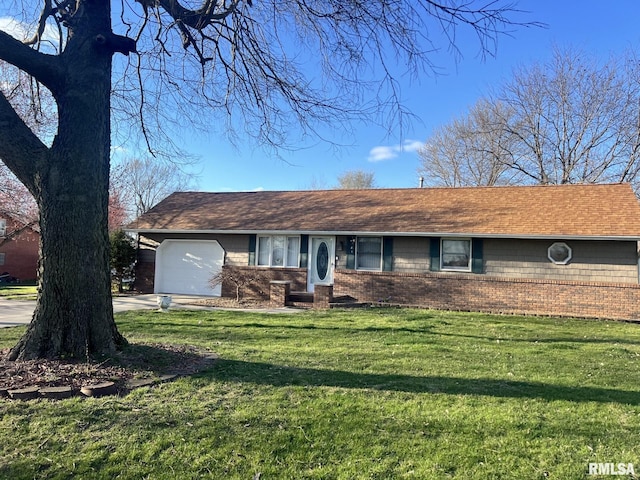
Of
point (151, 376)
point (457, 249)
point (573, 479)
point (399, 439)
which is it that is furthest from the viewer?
point (457, 249)

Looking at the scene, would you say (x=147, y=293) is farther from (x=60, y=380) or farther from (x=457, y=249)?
(x=60, y=380)

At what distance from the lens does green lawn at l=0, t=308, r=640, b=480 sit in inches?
122

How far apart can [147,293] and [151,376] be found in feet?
45.3

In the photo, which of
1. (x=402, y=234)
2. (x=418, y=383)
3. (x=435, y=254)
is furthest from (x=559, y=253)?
(x=418, y=383)

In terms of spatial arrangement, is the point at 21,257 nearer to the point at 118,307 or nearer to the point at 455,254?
the point at 118,307

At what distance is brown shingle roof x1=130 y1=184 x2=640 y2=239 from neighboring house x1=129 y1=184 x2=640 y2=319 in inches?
1.8

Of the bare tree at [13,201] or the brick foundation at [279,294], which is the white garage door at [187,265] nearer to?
the brick foundation at [279,294]

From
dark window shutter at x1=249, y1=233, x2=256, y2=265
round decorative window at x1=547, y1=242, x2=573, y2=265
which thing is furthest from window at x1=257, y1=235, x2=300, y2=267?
round decorative window at x1=547, y1=242, x2=573, y2=265

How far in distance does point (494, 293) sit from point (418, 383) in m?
9.22

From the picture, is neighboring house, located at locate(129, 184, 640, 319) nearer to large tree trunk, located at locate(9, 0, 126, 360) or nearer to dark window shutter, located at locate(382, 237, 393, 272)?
dark window shutter, located at locate(382, 237, 393, 272)

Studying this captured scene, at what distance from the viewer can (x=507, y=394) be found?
4.78 m

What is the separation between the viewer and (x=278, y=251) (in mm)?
16516

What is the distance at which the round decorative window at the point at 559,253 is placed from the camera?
13.4 metres

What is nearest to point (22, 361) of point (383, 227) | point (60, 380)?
point (60, 380)
